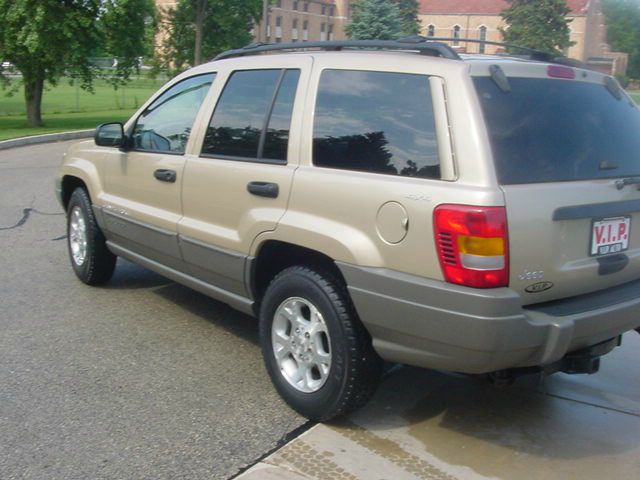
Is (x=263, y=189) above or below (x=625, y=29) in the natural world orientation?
below

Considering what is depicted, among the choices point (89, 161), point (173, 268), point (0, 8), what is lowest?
point (173, 268)

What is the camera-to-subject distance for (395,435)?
13.2 ft

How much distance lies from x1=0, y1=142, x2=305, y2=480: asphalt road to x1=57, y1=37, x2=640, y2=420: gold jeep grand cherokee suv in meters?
0.42

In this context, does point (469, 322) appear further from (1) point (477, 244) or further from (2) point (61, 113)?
(2) point (61, 113)

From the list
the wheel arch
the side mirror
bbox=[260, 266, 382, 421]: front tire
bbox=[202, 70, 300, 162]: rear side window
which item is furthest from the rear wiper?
the wheel arch

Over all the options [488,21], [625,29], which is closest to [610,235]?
[625,29]

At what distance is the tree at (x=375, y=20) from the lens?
105 feet

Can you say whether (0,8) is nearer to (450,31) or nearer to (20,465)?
(20,465)

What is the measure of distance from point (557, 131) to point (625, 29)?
94.1m

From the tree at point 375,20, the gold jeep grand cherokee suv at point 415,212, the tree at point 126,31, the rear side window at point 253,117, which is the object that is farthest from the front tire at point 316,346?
the tree at point 375,20

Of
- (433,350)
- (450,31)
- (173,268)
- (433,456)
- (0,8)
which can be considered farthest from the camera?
(450,31)

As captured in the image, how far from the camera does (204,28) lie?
39.3 meters

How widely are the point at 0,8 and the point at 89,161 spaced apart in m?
17.4

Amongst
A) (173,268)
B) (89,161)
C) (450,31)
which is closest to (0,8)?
(89,161)
